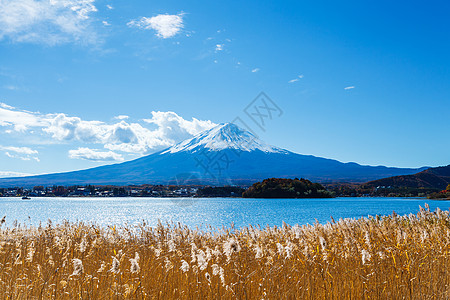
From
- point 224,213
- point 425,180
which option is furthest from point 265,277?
point 425,180

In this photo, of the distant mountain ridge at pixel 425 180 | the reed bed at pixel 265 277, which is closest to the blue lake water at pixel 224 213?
the reed bed at pixel 265 277

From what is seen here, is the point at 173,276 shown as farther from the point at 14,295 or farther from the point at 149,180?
the point at 149,180

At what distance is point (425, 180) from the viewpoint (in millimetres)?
117062

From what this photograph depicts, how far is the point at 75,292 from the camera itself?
15.2ft

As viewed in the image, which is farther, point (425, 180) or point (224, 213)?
point (425, 180)

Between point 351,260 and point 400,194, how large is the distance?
116126 mm

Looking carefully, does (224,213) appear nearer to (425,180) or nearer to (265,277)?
(265,277)

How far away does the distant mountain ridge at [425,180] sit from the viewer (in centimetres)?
Answer: 11456

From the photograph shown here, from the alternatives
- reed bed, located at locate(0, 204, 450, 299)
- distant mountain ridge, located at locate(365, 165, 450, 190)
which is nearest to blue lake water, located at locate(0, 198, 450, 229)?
reed bed, located at locate(0, 204, 450, 299)

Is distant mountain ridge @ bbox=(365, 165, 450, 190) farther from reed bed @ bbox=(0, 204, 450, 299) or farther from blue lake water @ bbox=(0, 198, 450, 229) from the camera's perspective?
reed bed @ bbox=(0, 204, 450, 299)

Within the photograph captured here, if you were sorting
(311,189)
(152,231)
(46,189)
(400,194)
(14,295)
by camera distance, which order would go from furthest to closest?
(46,189) < (400,194) < (311,189) < (152,231) < (14,295)

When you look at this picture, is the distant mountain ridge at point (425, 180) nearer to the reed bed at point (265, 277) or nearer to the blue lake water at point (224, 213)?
the blue lake water at point (224, 213)

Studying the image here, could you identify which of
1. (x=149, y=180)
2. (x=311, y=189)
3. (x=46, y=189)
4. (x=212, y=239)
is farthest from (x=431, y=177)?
(x=46, y=189)

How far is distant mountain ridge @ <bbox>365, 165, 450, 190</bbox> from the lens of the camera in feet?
376
